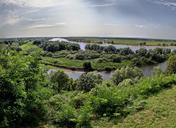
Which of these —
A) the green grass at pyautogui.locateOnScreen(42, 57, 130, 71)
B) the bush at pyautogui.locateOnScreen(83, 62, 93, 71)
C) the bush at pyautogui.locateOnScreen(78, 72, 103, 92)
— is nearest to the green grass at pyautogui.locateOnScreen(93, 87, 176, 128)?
the bush at pyautogui.locateOnScreen(78, 72, 103, 92)

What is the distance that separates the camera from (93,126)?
Answer: 698 cm

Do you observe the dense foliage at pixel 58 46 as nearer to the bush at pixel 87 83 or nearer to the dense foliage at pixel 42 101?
the bush at pixel 87 83

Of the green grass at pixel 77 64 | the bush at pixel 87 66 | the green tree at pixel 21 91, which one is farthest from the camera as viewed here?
the green grass at pixel 77 64

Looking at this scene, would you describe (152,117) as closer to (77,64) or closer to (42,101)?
(42,101)

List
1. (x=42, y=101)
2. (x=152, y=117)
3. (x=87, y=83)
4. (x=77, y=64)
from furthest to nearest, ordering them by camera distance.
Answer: (x=77, y=64), (x=87, y=83), (x=42, y=101), (x=152, y=117)

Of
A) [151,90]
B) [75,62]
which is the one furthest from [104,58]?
[151,90]

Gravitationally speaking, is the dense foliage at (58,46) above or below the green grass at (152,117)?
below

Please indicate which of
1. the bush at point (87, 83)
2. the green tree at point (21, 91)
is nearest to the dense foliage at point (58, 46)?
the bush at point (87, 83)

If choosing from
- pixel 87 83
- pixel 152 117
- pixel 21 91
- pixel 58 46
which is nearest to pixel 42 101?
pixel 21 91

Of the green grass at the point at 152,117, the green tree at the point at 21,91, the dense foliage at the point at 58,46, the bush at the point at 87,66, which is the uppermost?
the green tree at the point at 21,91

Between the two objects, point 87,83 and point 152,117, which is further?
point 87,83

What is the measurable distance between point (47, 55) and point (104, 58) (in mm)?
15401

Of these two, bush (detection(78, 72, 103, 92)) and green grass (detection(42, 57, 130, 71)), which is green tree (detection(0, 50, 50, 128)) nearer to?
bush (detection(78, 72, 103, 92))

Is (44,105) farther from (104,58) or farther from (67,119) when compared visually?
(104,58)
